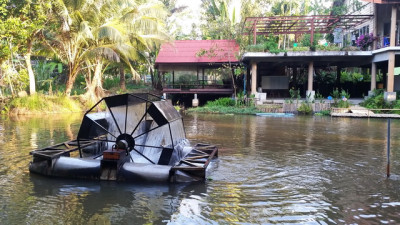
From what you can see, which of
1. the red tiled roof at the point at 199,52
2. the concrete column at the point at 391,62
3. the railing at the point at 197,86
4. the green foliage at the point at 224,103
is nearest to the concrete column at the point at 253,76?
the green foliage at the point at 224,103

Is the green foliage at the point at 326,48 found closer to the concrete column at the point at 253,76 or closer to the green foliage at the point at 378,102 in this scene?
the green foliage at the point at 378,102

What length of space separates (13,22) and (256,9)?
23.0 meters

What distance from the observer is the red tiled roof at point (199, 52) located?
30.6 metres

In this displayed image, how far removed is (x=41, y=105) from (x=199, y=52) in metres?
13.5

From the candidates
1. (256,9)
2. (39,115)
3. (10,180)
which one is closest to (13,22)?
(39,115)

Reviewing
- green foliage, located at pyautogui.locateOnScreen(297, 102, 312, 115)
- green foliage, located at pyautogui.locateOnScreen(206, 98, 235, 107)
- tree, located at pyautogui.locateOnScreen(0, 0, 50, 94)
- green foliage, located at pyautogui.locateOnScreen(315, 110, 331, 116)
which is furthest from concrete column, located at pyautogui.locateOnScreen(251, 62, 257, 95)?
tree, located at pyautogui.locateOnScreen(0, 0, 50, 94)

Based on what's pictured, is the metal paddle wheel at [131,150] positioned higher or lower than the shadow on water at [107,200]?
higher

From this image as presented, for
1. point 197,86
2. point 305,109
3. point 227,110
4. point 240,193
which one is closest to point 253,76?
point 227,110

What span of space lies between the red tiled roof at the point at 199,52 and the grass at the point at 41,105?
817 cm

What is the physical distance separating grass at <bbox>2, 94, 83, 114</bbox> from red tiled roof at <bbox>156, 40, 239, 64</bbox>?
26.8 feet

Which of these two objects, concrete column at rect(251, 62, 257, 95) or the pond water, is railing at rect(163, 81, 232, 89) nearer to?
concrete column at rect(251, 62, 257, 95)

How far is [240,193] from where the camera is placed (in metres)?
7.41

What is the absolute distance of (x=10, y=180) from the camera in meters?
8.23

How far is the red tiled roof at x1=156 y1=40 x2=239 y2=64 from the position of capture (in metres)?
30.6
